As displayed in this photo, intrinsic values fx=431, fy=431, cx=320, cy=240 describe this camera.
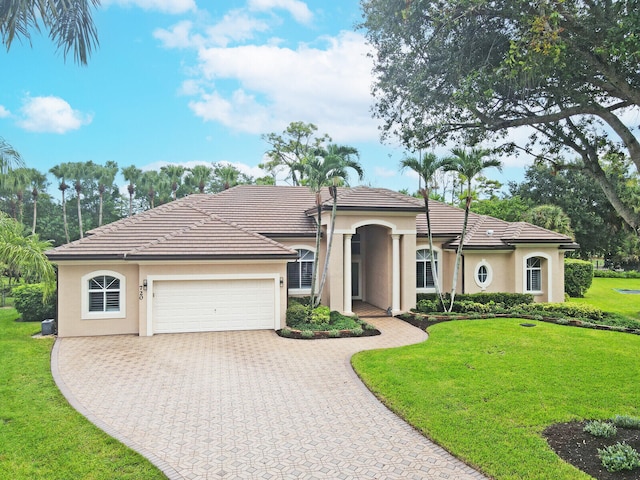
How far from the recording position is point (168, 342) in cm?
1501

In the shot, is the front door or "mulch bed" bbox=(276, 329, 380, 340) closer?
"mulch bed" bbox=(276, 329, 380, 340)

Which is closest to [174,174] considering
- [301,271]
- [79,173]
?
[79,173]

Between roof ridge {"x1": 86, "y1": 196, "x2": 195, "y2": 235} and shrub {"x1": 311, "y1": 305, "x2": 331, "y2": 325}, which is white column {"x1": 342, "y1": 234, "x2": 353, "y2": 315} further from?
roof ridge {"x1": 86, "y1": 196, "x2": 195, "y2": 235}

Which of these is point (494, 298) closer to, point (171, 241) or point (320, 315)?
point (320, 315)

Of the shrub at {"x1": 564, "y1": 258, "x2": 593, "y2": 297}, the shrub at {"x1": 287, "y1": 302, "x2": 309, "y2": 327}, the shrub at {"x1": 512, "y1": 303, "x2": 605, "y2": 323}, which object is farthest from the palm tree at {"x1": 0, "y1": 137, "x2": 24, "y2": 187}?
the shrub at {"x1": 564, "y1": 258, "x2": 593, "y2": 297}

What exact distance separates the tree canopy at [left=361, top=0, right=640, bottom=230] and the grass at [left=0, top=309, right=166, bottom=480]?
8.48 metres

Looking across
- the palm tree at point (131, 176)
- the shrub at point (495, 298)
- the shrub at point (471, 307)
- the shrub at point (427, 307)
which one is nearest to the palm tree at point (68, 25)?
the shrub at point (427, 307)

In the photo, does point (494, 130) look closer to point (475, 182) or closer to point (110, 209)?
point (475, 182)

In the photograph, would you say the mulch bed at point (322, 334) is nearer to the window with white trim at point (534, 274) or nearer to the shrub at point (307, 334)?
the shrub at point (307, 334)

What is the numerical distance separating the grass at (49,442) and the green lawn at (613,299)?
2309cm

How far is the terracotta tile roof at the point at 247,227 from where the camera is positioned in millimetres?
16328

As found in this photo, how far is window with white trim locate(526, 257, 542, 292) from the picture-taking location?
22281mm

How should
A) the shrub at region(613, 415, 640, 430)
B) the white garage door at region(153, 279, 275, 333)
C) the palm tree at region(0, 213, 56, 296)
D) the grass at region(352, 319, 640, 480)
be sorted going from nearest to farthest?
the grass at region(352, 319, 640, 480) < the shrub at region(613, 415, 640, 430) < the palm tree at region(0, 213, 56, 296) < the white garage door at region(153, 279, 275, 333)

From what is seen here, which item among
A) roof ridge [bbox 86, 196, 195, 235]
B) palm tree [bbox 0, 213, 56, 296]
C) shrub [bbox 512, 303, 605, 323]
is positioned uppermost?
roof ridge [bbox 86, 196, 195, 235]
